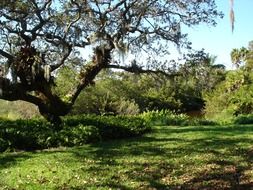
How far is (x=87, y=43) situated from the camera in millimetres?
16047

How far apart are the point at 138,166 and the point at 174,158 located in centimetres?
126

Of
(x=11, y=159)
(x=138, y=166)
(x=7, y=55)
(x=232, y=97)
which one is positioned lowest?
(x=138, y=166)

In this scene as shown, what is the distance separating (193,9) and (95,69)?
3.93m

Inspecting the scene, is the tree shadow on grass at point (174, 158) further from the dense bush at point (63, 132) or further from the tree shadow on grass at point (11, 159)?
the tree shadow on grass at point (11, 159)

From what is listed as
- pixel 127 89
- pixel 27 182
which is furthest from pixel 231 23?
pixel 127 89

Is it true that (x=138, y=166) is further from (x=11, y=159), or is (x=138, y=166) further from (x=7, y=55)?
(x=7, y=55)

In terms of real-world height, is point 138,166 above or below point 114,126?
below

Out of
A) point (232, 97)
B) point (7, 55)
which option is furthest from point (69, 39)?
point (232, 97)

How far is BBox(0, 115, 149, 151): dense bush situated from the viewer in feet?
47.3

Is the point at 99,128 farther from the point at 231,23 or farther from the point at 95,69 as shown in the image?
the point at 231,23

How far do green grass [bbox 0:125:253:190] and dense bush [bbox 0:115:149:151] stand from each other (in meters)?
0.68

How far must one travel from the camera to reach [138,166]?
1099cm

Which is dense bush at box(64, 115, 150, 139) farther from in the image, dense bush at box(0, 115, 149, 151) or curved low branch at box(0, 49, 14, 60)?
curved low branch at box(0, 49, 14, 60)

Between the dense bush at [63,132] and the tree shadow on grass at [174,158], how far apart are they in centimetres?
74
